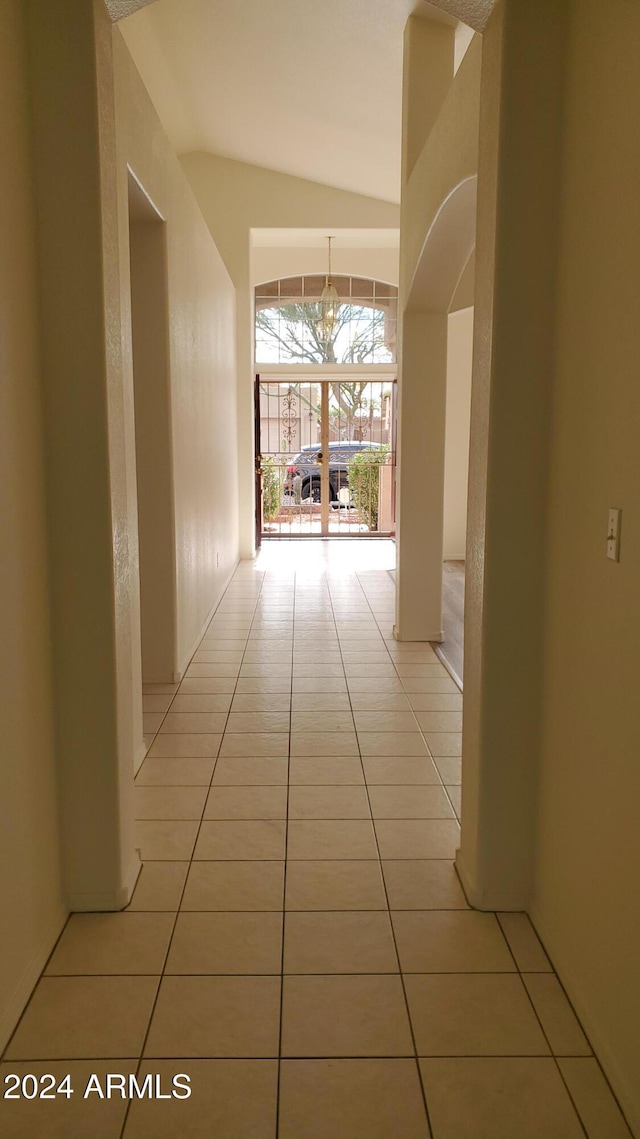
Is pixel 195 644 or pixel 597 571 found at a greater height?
pixel 597 571

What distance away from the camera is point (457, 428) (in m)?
9.08

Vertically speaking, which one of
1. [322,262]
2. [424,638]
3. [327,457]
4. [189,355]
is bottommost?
[424,638]

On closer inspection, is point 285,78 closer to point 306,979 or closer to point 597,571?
point 597,571

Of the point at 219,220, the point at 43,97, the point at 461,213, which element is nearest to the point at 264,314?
the point at 219,220

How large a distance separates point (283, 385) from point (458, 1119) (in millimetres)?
9347

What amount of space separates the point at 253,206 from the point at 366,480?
365 cm

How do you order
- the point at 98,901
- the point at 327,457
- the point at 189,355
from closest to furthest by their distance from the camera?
the point at 98,901
the point at 189,355
the point at 327,457

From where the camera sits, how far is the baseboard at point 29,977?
1.85 meters

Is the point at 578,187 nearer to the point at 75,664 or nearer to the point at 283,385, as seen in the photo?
the point at 75,664

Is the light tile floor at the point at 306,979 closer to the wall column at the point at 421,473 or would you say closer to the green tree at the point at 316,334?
the wall column at the point at 421,473

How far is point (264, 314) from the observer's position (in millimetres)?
10070

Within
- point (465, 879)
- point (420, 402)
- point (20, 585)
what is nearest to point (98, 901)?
point (20, 585)

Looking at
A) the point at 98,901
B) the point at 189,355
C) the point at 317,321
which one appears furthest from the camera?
the point at 317,321

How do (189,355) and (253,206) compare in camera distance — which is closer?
(189,355)
